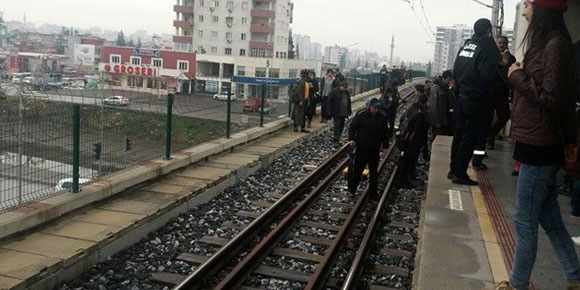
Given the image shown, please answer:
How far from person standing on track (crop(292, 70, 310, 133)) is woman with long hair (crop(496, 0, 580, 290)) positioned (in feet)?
41.1

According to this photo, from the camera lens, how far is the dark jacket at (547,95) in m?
3.41

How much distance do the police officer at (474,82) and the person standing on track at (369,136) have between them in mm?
1839

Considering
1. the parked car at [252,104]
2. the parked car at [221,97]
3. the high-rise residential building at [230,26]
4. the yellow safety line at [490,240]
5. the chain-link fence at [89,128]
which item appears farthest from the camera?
the high-rise residential building at [230,26]

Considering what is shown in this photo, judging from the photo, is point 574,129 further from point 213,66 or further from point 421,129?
point 213,66

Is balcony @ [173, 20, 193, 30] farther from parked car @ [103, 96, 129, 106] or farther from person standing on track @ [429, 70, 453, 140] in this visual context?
parked car @ [103, 96, 129, 106]

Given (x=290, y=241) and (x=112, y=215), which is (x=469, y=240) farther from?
(x=112, y=215)

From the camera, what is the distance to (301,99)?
1623cm

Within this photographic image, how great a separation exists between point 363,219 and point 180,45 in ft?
256

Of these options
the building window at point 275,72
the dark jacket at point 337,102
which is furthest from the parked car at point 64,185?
the building window at point 275,72

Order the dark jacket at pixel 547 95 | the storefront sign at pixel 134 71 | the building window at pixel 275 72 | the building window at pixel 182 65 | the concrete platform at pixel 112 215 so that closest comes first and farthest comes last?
1. the dark jacket at pixel 547 95
2. the concrete platform at pixel 112 215
3. the storefront sign at pixel 134 71
4. the building window at pixel 182 65
5. the building window at pixel 275 72

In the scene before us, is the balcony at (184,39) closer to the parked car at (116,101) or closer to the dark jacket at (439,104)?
the dark jacket at (439,104)

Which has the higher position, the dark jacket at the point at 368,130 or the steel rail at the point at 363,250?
the dark jacket at the point at 368,130

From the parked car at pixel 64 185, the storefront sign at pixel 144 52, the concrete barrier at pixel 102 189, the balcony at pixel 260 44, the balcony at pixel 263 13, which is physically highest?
the balcony at pixel 263 13

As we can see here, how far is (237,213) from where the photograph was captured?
8.71 metres
